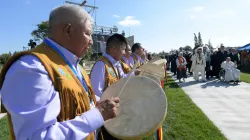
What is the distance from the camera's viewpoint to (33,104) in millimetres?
1250

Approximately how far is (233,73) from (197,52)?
2336 mm

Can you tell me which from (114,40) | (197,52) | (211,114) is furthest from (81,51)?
(197,52)

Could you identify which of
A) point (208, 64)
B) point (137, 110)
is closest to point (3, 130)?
point (137, 110)

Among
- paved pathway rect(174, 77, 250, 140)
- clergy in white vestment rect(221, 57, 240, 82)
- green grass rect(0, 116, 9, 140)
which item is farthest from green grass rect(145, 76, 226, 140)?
clergy in white vestment rect(221, 57, 240, 82)

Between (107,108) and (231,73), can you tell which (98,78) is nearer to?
(107,108)

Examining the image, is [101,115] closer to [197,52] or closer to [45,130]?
[45,130]

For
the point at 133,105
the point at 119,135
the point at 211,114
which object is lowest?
the point at 211,114

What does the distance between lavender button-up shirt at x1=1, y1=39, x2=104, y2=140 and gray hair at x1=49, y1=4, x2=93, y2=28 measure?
1.10 feet

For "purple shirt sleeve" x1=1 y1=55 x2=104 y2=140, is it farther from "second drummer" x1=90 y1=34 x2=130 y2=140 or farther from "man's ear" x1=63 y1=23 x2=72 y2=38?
"second drummer" x1=90 y1=34 x2=130 y2=140

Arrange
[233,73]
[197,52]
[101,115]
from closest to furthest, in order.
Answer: [101,115]
[233,73]
[197,52]

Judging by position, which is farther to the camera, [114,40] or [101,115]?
[114,40]

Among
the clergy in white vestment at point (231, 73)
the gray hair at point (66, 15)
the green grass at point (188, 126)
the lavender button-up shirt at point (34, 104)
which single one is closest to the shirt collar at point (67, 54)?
the gray hair at point (66, 15)

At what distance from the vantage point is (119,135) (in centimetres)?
181

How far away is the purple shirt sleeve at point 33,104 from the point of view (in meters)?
1.23
